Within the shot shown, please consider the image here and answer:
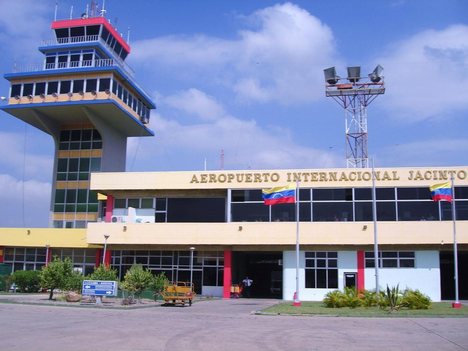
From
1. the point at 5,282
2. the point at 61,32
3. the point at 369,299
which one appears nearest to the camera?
the point at 369,299

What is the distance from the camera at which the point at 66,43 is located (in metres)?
56.8

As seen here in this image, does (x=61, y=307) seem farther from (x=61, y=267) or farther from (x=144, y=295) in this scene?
(x=144, y=295)

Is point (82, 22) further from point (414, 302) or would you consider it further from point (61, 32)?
point (414, 302)

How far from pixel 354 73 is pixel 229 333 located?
3969cm

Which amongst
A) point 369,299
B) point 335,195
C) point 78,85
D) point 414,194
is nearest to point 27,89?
point 78,85

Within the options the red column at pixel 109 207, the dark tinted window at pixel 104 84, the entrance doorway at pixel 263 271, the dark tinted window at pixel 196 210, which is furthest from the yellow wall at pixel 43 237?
the entrance doorway at pixel 263 271

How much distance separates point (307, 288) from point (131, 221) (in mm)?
15766

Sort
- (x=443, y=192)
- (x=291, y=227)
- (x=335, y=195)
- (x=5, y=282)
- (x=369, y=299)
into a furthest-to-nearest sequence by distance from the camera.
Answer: (x=5, y=282) → (x=335, y=195) → (x=291, y=227) → (x=443, y=192) → (x=369, y=299)

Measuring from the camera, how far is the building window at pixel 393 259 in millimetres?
40531

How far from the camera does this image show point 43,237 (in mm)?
49500

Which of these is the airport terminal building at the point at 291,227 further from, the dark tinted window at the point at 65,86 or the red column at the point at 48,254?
the dark tinted window at the point at 65,86

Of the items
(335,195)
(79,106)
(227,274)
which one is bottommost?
(227,274)

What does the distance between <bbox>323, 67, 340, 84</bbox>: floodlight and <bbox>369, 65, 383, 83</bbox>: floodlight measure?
3.22 meters

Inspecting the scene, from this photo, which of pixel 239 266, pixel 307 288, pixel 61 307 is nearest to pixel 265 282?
pixel 239 266
